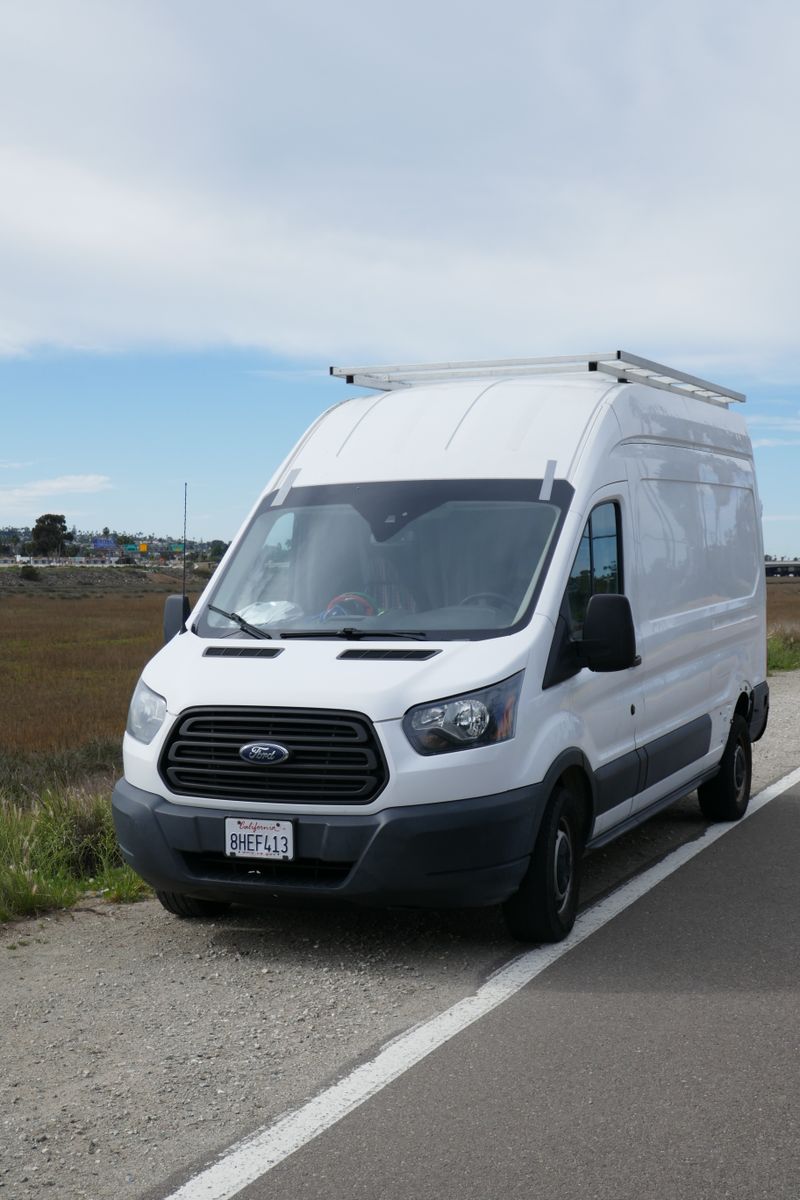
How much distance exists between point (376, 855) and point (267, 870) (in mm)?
542

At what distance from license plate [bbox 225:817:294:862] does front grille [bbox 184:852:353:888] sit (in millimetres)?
45

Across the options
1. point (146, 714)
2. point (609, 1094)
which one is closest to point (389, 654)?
point (146, 714)

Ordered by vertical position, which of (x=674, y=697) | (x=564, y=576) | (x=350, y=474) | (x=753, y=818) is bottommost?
(x=753, y=818)

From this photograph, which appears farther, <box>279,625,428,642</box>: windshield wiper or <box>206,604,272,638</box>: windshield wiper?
<box>206,604,272,638</box>: windshield wiper

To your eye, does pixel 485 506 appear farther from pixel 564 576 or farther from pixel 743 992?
pixel 743 992

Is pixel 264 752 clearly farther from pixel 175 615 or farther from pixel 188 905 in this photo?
pixel 175 615

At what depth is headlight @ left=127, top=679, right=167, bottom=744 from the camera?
616 centimetres

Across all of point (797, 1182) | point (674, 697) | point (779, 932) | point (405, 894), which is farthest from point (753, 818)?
point (797, 1182)

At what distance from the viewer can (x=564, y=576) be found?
21.0 ft

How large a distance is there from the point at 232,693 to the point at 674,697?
3.13 metres

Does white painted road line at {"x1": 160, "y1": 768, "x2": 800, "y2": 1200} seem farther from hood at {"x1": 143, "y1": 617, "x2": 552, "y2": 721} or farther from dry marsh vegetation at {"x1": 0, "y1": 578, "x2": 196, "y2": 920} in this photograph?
dry marsh vegetation at {"x1": 0, "y1": 578, "x2": 196, "y2": 920}

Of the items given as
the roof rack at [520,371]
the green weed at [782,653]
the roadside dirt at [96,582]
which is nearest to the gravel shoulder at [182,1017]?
the roof rack at [520,371]

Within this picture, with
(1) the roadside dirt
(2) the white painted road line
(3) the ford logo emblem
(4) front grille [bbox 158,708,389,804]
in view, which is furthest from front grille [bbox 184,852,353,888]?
(1) the roadside dirt

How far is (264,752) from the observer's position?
5.80 m
